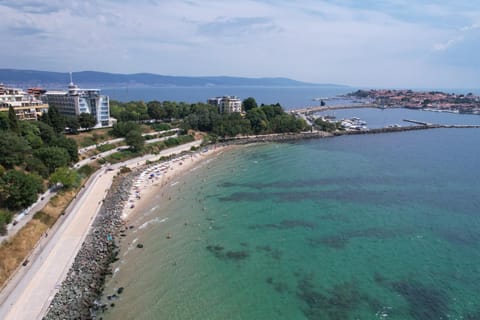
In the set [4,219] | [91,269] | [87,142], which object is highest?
[87,142]

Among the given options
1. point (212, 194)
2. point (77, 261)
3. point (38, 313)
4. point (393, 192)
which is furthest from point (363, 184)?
point (38, 313)

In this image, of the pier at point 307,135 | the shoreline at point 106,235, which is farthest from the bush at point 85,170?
the pier at point 307,135

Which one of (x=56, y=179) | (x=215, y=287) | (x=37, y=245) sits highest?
(x=56, y=179)

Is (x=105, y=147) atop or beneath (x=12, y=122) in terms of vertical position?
beneath

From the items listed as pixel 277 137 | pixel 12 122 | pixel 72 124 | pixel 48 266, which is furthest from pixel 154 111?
pixel 48 266

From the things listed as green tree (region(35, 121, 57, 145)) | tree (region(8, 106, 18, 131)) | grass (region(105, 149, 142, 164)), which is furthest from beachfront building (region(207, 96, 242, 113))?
tree (region(8, 106, 18, 131))

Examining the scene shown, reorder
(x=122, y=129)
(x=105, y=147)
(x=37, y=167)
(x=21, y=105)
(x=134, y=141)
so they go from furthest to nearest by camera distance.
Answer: (x=122, y=129)
(x=134, y=141)
(x=105, y=147)
(x=21, y=105)
(x=37, y=167)

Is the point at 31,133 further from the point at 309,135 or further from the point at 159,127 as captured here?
the point at 309,135

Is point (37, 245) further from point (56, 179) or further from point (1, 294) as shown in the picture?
point (56, 179)
